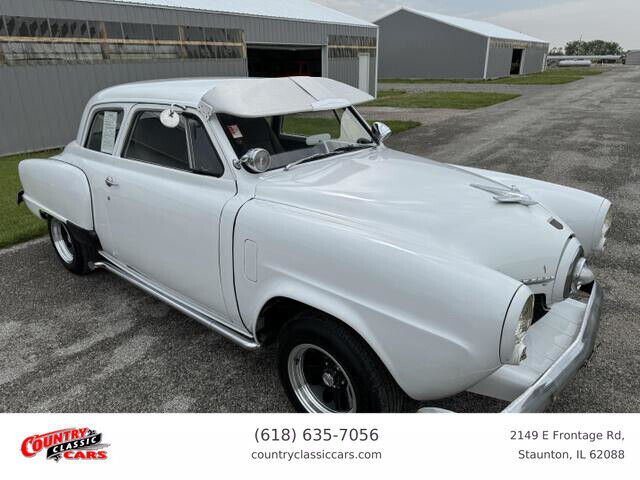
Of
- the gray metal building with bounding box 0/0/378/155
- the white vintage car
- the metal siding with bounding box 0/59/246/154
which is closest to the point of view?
the white vintage car

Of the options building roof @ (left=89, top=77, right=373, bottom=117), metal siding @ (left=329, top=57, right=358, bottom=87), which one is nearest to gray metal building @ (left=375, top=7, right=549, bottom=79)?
metal siding @ (left=329, top=57, right=358, bottom=87)

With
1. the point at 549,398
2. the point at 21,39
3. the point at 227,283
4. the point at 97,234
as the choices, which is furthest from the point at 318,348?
the point at 21,39

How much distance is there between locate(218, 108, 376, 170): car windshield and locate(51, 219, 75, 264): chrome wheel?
8.73 feet

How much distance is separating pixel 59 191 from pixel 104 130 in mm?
717

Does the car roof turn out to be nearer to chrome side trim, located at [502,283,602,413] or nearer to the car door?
the car door

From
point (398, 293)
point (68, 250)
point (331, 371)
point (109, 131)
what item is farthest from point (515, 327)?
point (68, 250)

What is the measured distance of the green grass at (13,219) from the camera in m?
5.61

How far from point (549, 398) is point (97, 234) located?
136 inches

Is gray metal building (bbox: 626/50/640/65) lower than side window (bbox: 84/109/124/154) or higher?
lower

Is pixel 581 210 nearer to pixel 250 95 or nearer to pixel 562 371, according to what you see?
pixel 562 371

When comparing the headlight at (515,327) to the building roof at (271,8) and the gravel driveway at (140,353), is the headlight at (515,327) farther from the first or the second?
the building roof at (271,8)

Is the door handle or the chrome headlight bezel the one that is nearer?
the chrome headlight bezel

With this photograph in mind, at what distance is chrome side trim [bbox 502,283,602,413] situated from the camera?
2.01 meters
